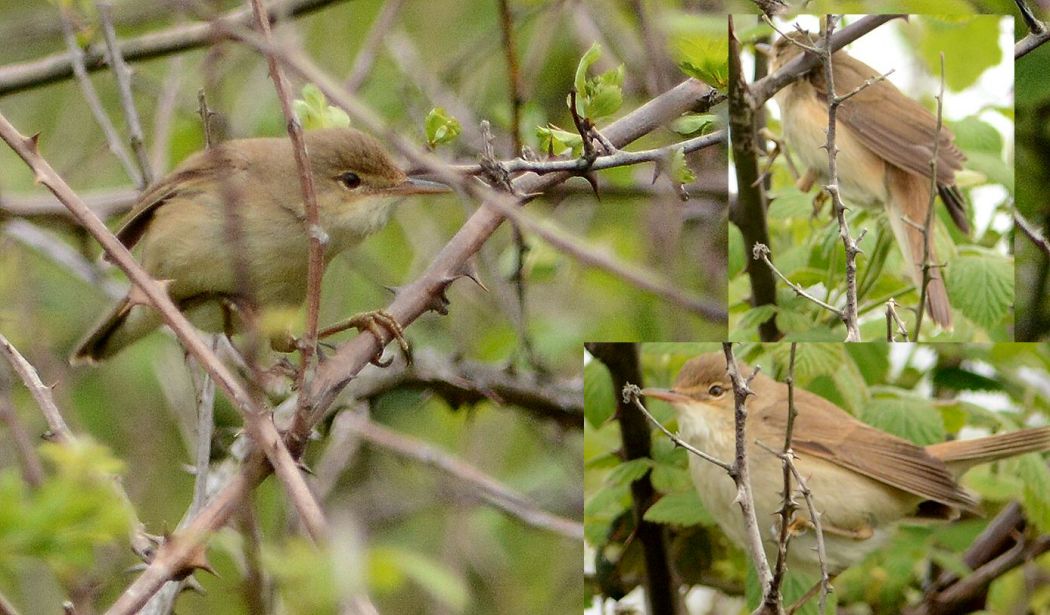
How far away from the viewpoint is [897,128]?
243cm

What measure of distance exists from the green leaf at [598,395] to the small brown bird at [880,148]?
0.58m

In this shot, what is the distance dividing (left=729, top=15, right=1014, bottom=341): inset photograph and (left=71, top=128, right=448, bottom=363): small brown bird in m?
0.70

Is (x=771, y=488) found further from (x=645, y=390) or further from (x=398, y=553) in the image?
(x=398, y=553)

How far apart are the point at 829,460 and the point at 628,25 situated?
205 centimetres

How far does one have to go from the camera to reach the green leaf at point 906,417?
2.53 metres

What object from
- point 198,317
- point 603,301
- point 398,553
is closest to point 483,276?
point 603,301

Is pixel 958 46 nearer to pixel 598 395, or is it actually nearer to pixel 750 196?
pixel 750 196

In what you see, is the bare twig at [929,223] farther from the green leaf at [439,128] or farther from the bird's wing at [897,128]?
the green leaf at [439,128]

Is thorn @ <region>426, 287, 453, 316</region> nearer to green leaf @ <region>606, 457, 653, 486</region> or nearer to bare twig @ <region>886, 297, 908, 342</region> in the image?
green leaf @ <region>606, 457, 653, 486</region>

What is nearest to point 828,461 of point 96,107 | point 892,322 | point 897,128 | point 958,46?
point 892,322

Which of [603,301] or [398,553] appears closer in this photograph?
[398,553]

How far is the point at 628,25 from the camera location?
4.08 m

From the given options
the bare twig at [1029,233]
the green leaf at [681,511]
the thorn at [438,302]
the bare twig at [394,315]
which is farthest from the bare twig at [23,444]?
the bare twig at [1029,233]

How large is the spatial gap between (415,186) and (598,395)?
0.64 m
